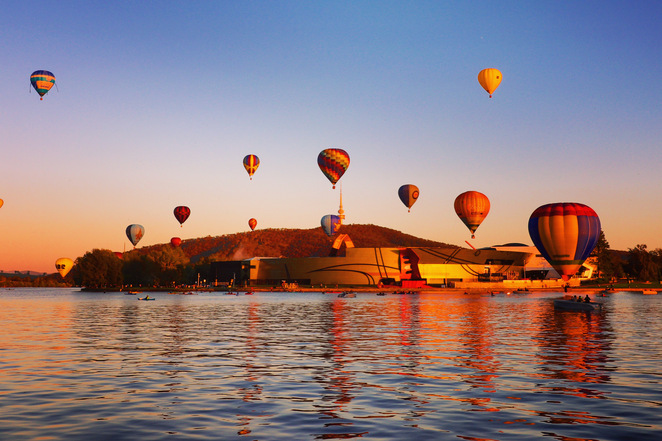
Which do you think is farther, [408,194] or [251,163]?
[408,194]

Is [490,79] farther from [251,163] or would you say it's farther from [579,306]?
[251,163]

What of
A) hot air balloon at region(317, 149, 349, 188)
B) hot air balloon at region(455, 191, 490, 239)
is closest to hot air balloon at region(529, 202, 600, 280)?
hot air balloon at region(455, 191, 490, 239)

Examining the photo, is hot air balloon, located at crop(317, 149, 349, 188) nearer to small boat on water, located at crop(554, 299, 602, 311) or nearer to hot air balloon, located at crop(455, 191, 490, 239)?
hot air balloon, located at crop(455, 191, 490, 239)

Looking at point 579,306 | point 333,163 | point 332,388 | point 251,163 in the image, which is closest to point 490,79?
point 579,306

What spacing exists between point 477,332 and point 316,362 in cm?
2409

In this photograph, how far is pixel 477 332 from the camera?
5284 cm

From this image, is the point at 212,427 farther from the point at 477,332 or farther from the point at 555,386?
the point at 477,332

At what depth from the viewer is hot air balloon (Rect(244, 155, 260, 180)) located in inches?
6585

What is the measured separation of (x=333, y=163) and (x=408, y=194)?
32929 millimetres

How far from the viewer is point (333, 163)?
16375 cm

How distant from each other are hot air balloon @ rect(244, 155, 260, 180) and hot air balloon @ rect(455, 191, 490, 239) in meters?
53.6

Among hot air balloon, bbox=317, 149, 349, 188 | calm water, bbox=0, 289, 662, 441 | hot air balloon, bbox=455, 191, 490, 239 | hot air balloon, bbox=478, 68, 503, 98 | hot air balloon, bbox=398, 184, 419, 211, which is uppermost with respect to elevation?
hot air balloon, bbox=478, 68, 503, 98

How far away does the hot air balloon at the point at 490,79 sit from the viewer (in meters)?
110

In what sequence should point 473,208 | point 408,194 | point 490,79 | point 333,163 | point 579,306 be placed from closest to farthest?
point 579,306 → point 490,79 → point 473,208 → point 333,163 → point 408,194
